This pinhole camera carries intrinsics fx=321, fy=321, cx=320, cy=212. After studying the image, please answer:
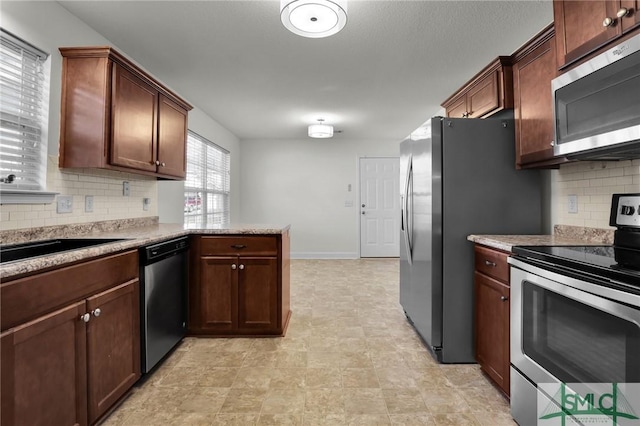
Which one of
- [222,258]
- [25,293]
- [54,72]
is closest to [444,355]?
[222,258]

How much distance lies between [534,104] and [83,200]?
3.15 meters

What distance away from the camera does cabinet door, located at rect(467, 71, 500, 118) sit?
2387 millimetres

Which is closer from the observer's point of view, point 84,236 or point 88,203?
point 84,236

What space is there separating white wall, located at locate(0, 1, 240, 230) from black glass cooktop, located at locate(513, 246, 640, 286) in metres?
2.73

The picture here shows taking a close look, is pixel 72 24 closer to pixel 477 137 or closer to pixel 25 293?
pixel 25 293

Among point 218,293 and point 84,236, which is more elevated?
point 84,236

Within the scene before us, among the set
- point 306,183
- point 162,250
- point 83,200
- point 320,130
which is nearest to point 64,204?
point 83,200

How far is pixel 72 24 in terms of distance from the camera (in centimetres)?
224

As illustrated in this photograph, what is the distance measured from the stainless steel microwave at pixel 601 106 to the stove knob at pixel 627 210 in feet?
0.87

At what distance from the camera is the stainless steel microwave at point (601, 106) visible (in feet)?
4.18

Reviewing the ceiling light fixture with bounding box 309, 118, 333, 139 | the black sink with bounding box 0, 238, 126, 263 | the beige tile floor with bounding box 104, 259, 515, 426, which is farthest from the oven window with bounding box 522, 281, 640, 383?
the ceiling light fixture with bounding box 309, 118, 333, 139

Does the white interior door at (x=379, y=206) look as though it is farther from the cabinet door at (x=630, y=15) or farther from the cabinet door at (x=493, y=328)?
the cabinet door at (x=630, y=15)

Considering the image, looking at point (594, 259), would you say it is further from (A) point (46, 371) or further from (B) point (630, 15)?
(A) point (46, 371)

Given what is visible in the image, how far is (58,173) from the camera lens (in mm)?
2123
